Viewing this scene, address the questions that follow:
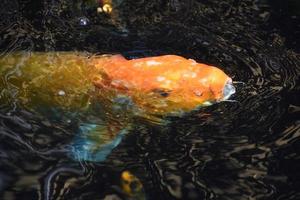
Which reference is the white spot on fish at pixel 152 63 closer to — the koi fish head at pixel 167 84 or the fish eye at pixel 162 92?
the koi fish head at pixel 167 84

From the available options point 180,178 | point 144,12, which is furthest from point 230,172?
point 144,12

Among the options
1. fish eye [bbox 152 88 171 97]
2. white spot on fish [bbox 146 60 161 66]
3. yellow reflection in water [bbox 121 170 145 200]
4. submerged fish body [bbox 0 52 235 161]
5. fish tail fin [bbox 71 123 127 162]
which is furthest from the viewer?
white spot on fish [bbox 146 60 161 66]

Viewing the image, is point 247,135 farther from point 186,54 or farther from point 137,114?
point 186,54

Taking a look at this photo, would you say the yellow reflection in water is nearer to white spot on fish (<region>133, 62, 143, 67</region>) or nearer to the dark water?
the dark water

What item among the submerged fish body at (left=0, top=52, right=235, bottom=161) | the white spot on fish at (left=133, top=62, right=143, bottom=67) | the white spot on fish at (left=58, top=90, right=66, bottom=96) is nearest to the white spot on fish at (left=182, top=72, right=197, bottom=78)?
the submerged fish body at (left=0, top=52, right=235, bottom=161)

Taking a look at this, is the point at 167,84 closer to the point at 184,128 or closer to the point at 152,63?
the point at 152,63

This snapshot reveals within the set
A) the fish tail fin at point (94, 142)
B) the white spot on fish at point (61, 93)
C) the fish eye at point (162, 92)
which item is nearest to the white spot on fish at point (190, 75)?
the fish eye at point (162, 92)

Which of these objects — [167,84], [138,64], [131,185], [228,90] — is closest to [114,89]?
[138,64]
